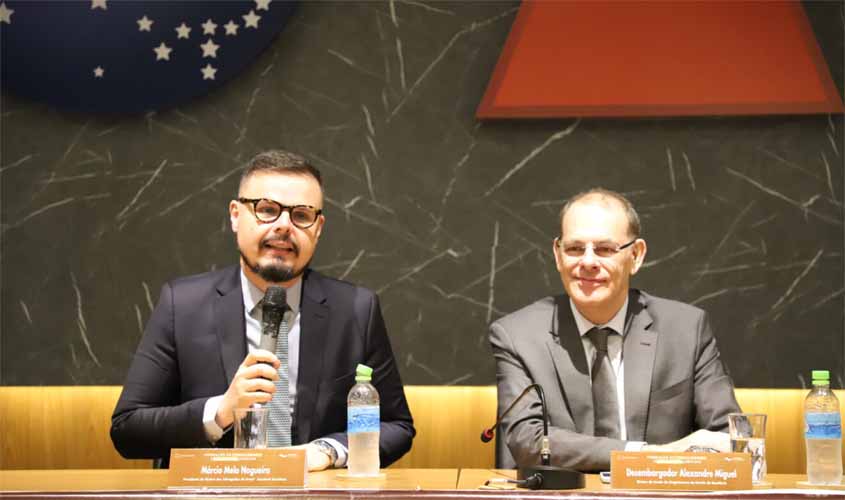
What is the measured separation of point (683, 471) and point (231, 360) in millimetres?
1423

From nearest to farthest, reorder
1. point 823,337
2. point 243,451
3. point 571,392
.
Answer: point 243,451 → point 571,392 → point 823,337

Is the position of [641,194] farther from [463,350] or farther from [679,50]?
[463,350]

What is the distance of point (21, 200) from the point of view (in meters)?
4.06

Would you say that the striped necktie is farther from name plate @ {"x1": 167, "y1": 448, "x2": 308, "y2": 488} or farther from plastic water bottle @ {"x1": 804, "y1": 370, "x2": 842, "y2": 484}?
plastic water bottle @ {"x1": 804, "y1": 370, "x2": 842, "y2": 484}

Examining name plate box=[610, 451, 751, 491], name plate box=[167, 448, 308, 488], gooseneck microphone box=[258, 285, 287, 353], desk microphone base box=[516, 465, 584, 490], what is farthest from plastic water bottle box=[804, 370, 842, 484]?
gooseneck microphone box=[258, 285, 287, 353]

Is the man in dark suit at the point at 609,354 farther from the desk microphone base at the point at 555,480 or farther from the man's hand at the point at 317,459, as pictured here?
the desk microphone base at the point at 555,480

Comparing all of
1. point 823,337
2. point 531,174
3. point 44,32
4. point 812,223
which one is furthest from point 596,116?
point 44,32

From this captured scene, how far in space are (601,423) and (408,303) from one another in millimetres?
1247

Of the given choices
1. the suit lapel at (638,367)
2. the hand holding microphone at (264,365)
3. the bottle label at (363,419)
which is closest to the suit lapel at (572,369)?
the suit lapel at (638,367)

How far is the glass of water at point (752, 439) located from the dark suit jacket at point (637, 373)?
2.18ft

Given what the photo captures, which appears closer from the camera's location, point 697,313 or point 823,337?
point 697,313

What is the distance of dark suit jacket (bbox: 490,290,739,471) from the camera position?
9.52 ft

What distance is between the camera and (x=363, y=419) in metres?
2.32

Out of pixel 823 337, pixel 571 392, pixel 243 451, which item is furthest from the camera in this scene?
pixel 823 337
